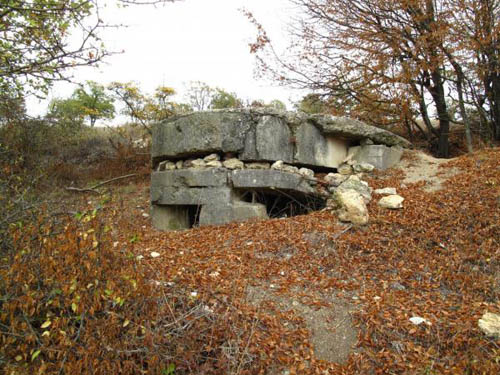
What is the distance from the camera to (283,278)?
3.32 m

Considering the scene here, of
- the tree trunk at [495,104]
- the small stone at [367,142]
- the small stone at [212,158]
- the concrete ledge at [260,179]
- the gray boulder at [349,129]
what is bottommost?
the concrete ledge at [260,179]

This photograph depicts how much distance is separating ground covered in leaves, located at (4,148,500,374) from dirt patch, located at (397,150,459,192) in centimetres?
26

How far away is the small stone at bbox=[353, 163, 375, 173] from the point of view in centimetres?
588

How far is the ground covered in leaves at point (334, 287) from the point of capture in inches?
88.0

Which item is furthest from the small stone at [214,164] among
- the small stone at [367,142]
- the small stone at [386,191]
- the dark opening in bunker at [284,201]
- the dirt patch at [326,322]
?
the small stone at [367,142]

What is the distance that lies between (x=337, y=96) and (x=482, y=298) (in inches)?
237

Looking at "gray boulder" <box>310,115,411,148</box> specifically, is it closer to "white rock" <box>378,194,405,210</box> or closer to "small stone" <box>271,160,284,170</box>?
"small stone" <box>271,160,284,170</box>

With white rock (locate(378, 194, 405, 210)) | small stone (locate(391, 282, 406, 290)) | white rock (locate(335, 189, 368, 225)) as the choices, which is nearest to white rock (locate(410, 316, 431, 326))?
small stone (locate(391, 282, 406, 290))

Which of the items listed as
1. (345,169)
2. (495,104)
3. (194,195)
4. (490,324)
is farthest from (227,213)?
(495,104)

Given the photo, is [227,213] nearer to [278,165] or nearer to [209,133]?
[278,165]

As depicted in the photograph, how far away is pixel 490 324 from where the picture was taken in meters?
2.40

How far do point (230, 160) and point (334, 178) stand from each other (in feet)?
5.40

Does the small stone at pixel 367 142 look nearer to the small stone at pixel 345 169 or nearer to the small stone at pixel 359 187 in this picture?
the small stone at pixel 345 169

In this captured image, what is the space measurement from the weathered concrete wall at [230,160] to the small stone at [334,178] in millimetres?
223
